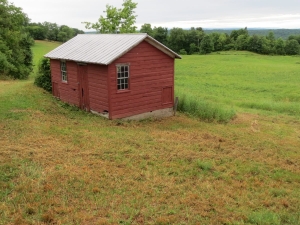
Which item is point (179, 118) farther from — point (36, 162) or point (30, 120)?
point (36, 162)

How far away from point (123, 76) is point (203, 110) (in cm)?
663

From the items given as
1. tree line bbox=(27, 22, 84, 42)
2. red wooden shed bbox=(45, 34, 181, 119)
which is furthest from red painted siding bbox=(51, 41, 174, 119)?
tree line bbox=(27, 22, 84, 42)

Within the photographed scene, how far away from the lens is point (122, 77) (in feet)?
59.6

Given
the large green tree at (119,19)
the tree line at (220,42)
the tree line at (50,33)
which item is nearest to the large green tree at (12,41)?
the large green tree at (119,19)

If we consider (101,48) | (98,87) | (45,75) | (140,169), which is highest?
(101,48)

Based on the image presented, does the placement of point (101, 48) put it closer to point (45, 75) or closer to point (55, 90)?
point (55, 90)

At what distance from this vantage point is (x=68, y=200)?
8.05m

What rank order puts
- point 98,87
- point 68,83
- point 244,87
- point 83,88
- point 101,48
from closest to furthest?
point 98,87 → point 101,48 → point 83,88 → point 68,83 → point 244,87

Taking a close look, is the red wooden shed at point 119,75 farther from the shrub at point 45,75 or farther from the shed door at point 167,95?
the shrub at point 45,75

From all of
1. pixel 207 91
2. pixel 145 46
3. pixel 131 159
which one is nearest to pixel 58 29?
pixel 207 91

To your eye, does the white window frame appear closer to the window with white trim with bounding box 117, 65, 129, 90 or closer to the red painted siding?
the window with white trim with bounding box 117, 65, 129, 90

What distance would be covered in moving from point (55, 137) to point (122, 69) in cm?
642

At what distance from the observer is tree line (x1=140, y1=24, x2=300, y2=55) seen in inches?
4109

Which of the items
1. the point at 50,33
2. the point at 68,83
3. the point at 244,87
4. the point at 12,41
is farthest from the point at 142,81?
the point at 50,33
